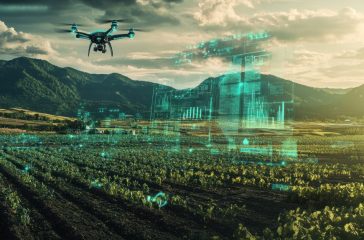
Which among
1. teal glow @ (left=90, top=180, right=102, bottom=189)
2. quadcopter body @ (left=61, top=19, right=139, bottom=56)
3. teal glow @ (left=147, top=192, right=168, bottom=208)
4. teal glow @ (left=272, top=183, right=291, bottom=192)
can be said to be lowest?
teal glow @ (left=90, top=180, right=102, bottom=189)

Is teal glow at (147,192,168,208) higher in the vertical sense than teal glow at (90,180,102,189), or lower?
higher

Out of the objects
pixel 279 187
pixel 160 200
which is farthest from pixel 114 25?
pixel 279 187

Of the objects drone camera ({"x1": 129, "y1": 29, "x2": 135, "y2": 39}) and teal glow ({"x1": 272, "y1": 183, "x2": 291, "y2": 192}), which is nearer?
drone camera ({"x1": 129, "y1": 29, "x2": 135, "y2": 39})

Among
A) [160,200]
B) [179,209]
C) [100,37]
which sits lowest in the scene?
[179,209]

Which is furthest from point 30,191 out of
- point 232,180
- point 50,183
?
point 232,180

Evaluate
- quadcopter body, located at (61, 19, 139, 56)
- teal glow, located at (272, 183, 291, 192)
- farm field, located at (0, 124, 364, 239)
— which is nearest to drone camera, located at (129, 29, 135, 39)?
quadcopter body, located at (61, 19, 139, 56)

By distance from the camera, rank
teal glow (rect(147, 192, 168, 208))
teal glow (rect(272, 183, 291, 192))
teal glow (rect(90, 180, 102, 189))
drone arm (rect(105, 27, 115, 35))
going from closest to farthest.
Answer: teal glow (rect(147, 192, 168, 208)), drone arm (rect(105, 27, 115, 35)), teal glow (rect(90, 180, 102, 189)), teal glow (rect(272, 183, 291, 192))

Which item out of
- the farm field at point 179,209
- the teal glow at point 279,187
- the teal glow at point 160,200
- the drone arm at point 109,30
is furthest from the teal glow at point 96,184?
the teal glow at point 279,187

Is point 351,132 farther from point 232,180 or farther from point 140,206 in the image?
point 140,206

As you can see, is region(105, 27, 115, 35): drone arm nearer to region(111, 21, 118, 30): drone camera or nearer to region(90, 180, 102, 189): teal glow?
region(111, 21, 118, 30): drone camera

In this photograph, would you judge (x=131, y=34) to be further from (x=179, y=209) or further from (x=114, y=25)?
(x=179, y=209)

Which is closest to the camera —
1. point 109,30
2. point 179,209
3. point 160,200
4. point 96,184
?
point 179,209

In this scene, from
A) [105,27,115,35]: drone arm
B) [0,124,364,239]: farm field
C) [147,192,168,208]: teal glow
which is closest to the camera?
[0,124,364,239]: farm field
